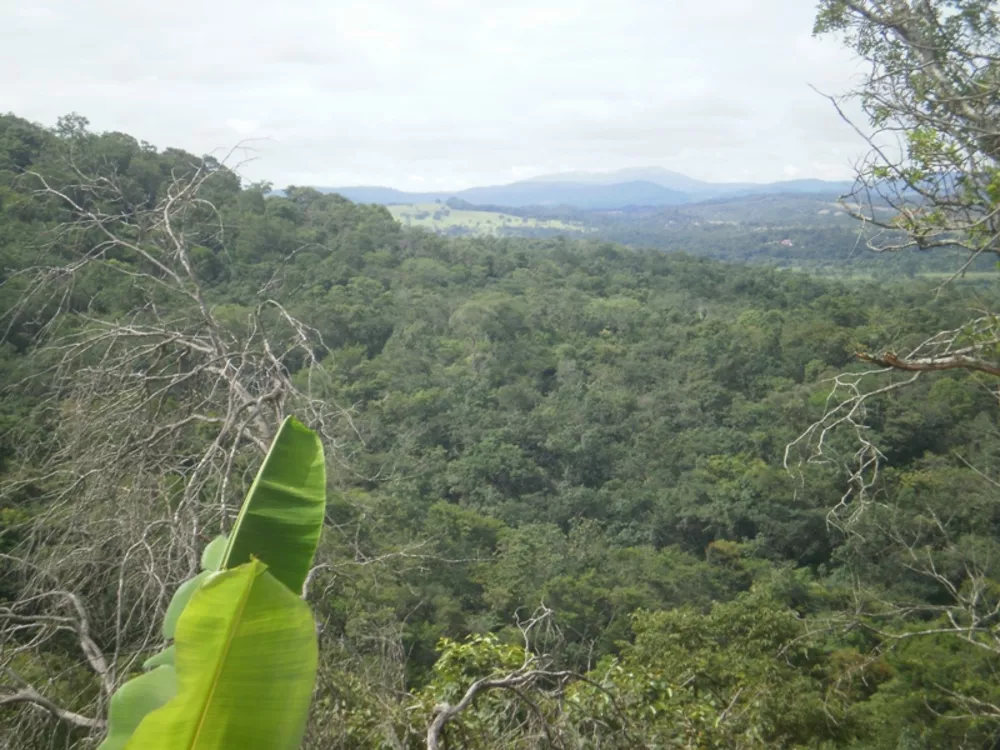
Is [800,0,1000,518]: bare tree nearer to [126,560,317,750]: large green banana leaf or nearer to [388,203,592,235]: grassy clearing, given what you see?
[126,560,317,750]: large green banana leaf

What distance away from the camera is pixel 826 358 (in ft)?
71.0

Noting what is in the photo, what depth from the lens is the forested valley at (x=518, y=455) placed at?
2334 mm

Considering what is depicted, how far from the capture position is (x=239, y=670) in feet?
3.46

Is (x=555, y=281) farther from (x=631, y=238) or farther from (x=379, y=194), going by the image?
(x=379, y=194)

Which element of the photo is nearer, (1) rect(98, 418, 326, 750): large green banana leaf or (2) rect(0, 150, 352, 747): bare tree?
(1) rect(98, 418, 326, 750): large green banana leaf

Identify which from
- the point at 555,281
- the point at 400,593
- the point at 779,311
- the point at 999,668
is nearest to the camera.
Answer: the point at 999,668

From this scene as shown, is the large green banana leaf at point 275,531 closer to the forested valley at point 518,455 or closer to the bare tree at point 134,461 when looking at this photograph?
the forested valley at point 518,455

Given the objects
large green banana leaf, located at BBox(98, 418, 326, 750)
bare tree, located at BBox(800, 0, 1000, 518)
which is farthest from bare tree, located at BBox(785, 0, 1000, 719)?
large green banana leaf, located at BBox(98, 418, 326, 750)

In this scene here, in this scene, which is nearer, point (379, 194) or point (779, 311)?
point (779, 311)

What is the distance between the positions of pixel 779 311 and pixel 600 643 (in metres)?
18.7

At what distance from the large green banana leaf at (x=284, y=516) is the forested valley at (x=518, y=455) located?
1.16 ft

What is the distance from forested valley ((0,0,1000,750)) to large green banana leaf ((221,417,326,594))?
0.35 metres

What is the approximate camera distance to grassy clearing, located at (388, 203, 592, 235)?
91562mm

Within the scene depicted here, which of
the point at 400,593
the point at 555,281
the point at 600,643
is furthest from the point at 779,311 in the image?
the point at 400,593
